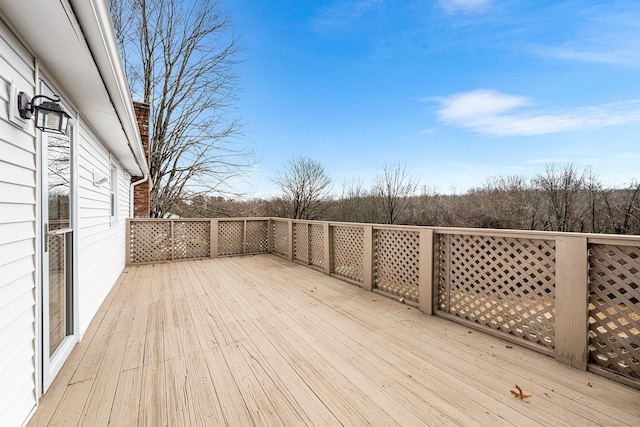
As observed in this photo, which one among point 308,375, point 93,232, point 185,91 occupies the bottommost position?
point 308,375

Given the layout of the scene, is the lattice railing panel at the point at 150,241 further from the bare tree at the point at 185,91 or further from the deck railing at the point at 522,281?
the bare tree at the point at 185,91

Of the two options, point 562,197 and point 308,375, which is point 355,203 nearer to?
point 562,197

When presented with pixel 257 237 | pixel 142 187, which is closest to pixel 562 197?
pixel 257 237

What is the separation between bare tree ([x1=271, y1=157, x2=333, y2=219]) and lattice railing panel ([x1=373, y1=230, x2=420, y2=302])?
11155mm

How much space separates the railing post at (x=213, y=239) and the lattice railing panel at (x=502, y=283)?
5938mm

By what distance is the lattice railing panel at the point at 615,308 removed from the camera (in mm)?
2037

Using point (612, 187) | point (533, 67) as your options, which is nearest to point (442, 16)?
point (533, 67)

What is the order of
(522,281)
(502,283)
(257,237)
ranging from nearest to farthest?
(522,281) < (502,283) < (257,237)

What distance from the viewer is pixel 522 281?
8.69 ft

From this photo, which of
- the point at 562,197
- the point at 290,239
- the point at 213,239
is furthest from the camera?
the point at 562,197

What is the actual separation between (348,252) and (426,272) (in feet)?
5.93

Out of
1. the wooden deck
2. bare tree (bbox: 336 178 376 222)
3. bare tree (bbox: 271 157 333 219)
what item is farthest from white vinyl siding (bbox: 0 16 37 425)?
bare tree (bbox: 336 178 376 222)

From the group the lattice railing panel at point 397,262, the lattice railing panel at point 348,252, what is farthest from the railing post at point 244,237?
the lattice railing panel at point 397,262

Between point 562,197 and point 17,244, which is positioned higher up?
point 562,197
